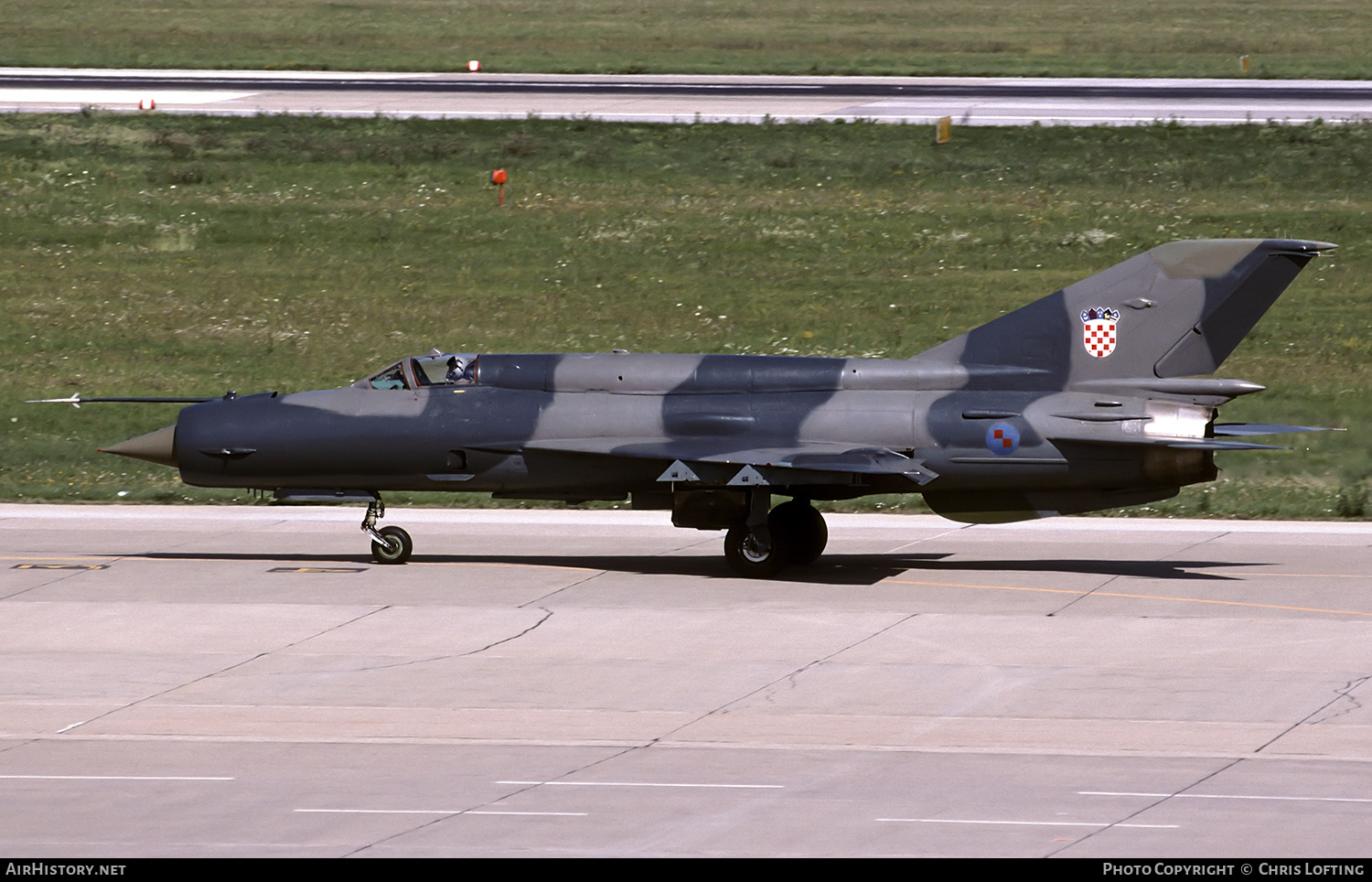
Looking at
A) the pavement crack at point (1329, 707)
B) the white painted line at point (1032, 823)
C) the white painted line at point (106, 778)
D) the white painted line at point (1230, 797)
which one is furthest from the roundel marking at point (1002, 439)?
the white painted line at point (106, 778)

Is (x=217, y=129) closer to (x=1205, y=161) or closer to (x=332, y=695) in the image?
(x=1205, y=161)

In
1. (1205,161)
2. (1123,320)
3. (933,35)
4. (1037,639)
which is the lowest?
(1037,639)

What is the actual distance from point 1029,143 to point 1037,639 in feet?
105

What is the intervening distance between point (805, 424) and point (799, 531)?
1.40 m

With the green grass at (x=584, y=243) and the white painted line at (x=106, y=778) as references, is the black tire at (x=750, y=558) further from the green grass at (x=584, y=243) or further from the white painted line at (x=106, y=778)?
the green grass at (x=584, y=243)

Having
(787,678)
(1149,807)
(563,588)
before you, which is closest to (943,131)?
(563,588)

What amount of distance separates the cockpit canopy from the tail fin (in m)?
6.66

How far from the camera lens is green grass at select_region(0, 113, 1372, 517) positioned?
36.4 metres

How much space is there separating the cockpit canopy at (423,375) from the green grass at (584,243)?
351 inches

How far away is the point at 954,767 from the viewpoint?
1338 cm

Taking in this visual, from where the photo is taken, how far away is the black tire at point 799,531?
72.2ft

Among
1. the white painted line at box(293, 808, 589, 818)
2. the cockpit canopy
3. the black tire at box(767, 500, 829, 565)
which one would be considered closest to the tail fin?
the black tire at box(767, 500, 829, 565)

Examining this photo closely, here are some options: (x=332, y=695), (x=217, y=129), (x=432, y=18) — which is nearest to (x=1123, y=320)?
(x=332, y=695)

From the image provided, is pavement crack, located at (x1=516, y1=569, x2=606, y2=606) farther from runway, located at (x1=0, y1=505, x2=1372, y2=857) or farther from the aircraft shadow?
the aircraft shadow
